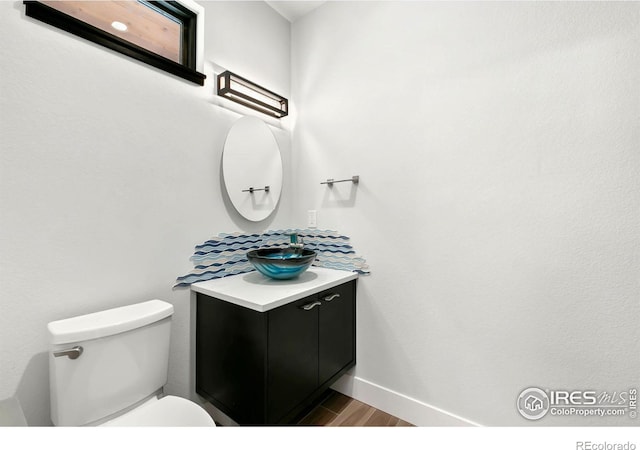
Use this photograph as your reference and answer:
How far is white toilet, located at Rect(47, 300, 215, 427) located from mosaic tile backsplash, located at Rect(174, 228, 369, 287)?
0.37m

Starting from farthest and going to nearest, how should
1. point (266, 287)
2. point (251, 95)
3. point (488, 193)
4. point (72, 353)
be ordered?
1. point (251, 95)
2. point (266, 287)
3. point (488, 193)
4. point (72, 353)

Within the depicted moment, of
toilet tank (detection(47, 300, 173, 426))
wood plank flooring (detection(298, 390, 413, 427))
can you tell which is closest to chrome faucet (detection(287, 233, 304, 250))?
toilet tank (detection(47, 300, 173, 426))

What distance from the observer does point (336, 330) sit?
5.34 ft

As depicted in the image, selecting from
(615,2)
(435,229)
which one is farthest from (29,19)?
(615,2)

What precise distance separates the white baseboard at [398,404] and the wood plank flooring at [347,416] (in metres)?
0.03

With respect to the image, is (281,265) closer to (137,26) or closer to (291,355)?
(291,355)

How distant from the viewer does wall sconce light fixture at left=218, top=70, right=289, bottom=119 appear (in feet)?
5.32

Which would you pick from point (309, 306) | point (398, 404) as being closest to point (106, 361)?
point (309, 306)

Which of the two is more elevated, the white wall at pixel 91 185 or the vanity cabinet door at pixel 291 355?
the white wall at pixel 91 185

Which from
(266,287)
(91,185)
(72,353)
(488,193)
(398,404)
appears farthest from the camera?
(398,404)

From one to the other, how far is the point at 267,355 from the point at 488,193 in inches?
49.6

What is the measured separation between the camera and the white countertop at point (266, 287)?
124 cm

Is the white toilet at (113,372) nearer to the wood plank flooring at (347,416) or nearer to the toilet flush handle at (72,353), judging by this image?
the toilet flush handle at (72,353)

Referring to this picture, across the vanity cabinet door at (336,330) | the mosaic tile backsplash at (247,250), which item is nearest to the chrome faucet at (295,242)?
the mosaic tile backsplash at (247,250)
